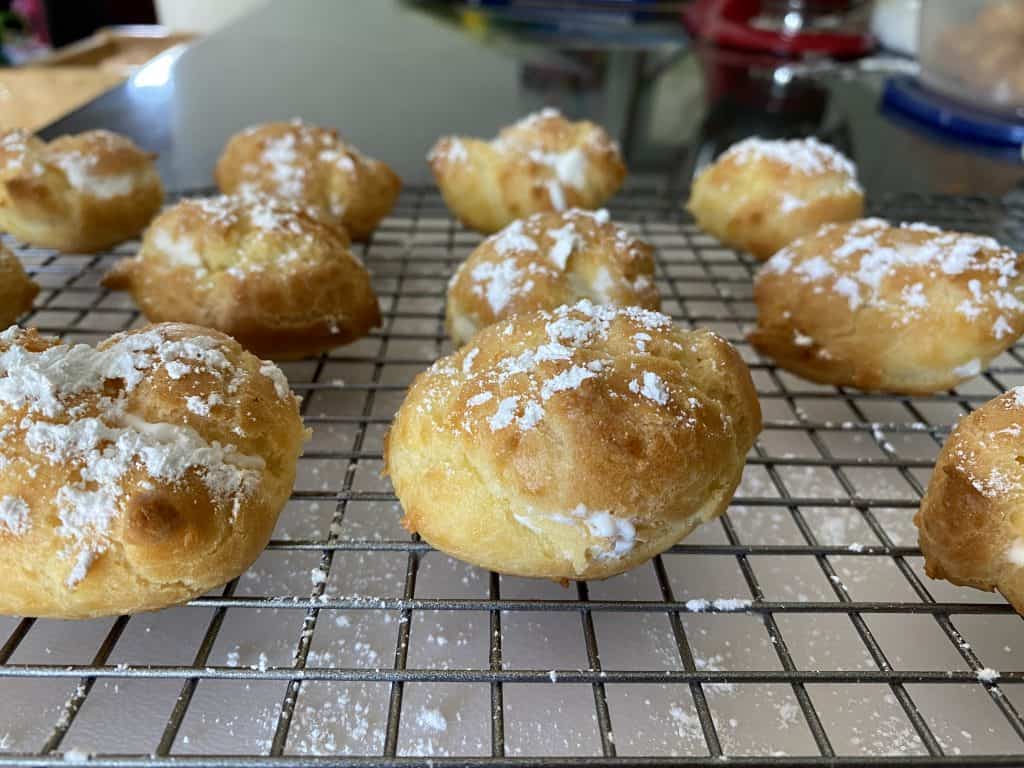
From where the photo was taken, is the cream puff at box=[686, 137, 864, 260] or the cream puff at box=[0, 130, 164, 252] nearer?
the cream puff at box=[0, 130, 164, 252]

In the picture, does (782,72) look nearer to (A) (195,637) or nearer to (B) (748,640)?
(B) (748,640)

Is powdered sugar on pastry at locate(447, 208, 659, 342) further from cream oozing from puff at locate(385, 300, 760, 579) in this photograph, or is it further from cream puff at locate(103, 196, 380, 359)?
cream oozing from puff at locate(385, 300, 760, 579)

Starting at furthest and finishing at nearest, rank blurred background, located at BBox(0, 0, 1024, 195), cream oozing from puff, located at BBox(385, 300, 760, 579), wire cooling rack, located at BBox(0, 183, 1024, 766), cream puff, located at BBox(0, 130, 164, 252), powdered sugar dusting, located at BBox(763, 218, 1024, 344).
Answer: blurred background, located at BBox(0, 0, 1024, 195), cream puff, located at BBox(0, 130, 164, 252), powdered sugar dusting, located at BBox(763, 218, 1024, 344), cream oozing from puff, located at BBox(385, 300, 760, 579), wire cooling rack, located at BBox(0, 183, 1024, 766)

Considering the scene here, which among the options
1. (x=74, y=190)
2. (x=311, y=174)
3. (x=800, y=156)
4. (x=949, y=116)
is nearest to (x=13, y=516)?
(x=74, y=190)

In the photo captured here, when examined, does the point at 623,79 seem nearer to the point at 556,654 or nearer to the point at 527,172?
the point at 527,172

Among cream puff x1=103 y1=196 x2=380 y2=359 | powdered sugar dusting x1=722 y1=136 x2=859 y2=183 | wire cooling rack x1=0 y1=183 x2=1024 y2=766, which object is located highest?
powdered sugar dusting x1=722 y1=136 x2=859 y2=183

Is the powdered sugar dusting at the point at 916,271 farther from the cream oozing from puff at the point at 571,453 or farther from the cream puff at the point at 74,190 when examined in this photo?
the cream puff at the point at 74,190

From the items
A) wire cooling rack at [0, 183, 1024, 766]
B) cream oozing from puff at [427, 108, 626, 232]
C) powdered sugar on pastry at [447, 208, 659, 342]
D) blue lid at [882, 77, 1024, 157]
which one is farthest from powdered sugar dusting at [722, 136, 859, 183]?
blue lid at [882, 77, 1024, 157]
